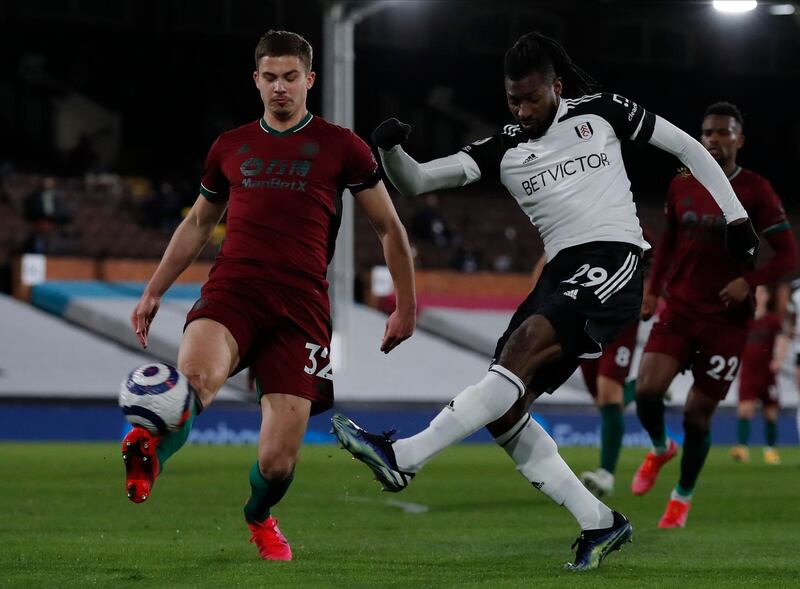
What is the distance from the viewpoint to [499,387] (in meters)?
5.96

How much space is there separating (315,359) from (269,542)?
2.87ft

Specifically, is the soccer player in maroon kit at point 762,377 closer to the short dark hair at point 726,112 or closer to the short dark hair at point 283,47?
the short dark hair at point 726,112

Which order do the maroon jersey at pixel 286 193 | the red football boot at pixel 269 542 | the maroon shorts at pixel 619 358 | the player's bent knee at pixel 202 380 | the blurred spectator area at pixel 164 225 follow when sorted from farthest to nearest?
the blurred spectator area at pixel 164 225, the maroon shorts at pixel 619 358, the red football boot at pixel 269 542, the maroon jersey at pixel 286 193, the player's bent knee at pixel 202 380

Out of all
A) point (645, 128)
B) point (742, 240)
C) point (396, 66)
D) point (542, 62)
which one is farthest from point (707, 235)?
point (396, 66)

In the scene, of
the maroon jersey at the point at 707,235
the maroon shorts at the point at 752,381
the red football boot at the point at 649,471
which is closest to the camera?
the maroon jersey at the point at 707,235

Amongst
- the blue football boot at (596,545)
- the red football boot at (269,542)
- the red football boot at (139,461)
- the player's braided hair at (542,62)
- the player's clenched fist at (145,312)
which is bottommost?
the red football boot at (269,542)

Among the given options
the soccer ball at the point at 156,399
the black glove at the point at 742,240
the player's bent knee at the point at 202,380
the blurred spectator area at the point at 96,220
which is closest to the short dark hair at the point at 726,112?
the black glove at the point at 742,240

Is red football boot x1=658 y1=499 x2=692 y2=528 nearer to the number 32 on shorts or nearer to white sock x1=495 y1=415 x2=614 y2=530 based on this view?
white sock x1=495 y1=415 x2=614 y2=530

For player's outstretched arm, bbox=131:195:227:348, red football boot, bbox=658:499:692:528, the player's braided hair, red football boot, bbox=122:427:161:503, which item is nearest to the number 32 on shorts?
player's outstretched arm, bbox=131:195:227:348

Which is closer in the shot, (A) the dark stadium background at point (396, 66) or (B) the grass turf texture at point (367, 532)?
(B) the grass turf texture at point (367, 532)

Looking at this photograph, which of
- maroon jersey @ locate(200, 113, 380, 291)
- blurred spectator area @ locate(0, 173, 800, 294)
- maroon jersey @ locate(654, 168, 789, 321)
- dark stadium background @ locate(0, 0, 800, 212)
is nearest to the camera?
maroon jersey @ locate(200, 113, 380, 291)

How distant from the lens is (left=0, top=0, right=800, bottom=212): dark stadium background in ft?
117

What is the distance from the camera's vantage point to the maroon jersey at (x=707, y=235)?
28.9ft

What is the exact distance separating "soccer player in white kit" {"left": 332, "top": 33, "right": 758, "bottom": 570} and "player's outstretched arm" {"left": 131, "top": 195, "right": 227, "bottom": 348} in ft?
3.24
